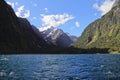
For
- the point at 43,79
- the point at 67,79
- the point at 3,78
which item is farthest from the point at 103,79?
the point at 3,78

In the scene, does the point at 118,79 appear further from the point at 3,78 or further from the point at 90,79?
the point at 3,78

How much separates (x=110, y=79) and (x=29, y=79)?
1489 cm

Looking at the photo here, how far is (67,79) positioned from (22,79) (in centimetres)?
845

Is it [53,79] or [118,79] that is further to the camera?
[53,79]

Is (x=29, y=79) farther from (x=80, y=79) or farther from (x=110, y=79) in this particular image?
(x=110, y=79)

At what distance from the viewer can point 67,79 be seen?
50.9m

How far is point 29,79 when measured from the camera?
1969 inches

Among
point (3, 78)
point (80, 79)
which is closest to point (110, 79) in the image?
point (80, 79)

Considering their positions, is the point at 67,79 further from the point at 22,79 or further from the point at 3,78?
the point at 3,78

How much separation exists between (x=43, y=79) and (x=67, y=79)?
456cm

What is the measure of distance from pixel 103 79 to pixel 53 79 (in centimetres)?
948

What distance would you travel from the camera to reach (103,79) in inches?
1940

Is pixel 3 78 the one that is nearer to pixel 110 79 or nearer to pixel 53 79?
pixel 53 79

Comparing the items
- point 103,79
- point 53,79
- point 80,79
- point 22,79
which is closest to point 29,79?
point 22,79
